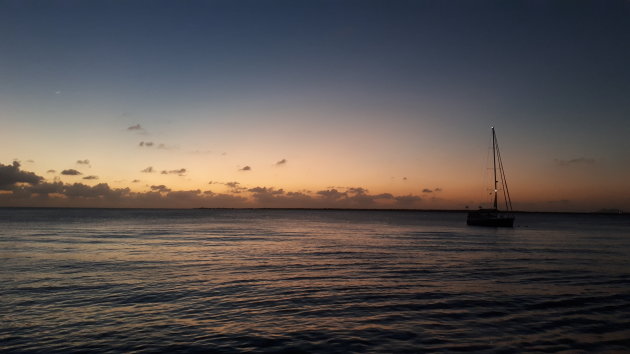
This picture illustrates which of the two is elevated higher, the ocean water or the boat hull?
the boat hull

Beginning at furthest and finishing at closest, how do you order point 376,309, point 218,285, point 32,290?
point 218,285 < point 32,290 < point 376,309

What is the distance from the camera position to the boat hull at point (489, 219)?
3935 inches

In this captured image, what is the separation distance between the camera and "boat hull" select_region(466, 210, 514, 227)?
99.9 metres

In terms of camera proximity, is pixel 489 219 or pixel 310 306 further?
pixel 489 219

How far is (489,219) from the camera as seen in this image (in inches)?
4053

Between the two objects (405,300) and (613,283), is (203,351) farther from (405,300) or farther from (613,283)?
(613,283)

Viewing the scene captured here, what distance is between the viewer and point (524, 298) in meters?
21.3

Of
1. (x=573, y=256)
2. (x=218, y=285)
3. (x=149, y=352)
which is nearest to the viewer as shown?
(x=149, y=352)

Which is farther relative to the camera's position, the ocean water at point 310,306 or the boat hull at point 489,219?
the boat hull at point 489,219

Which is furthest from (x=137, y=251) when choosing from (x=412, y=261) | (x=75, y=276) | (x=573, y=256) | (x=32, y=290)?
(x=573, y=256)

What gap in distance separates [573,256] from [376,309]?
117 feet

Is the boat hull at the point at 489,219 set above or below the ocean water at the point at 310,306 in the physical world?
above

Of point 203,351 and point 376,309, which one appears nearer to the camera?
point 203,351

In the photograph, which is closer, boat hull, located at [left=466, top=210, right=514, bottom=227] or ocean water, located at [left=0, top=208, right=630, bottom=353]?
ocean water, located at [left=0, top=208, right=630, bottom=353]
